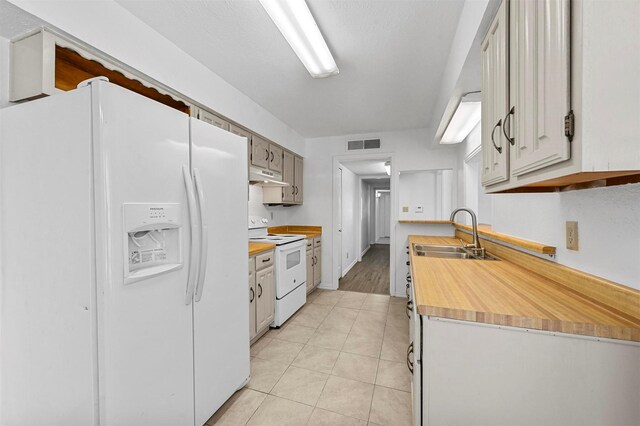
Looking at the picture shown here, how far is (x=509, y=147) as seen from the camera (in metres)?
1.03

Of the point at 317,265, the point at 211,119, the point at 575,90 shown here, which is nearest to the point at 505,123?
the point at 575,90

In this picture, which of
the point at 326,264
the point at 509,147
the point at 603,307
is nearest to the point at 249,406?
the point at 603,307

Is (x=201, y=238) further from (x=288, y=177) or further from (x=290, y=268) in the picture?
(x=288, y=177)

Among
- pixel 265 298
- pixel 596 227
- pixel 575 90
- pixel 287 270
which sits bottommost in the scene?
pixel 265 298

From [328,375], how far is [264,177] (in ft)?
6.94

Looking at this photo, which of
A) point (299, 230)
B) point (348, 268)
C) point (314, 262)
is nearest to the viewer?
point (314, 262)

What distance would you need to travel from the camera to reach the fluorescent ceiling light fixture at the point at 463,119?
6.78 feet

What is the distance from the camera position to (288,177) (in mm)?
3771

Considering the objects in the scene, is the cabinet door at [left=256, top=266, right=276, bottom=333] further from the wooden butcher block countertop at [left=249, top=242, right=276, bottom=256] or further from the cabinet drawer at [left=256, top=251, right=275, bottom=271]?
the wooden butcher block countertop at [left=249, top=242, right=276, bottom=256]

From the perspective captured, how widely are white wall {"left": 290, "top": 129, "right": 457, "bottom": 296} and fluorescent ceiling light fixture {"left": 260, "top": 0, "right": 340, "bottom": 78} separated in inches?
81.9

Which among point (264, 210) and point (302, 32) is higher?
point (302, 32)

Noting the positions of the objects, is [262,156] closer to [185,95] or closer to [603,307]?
[185,95]

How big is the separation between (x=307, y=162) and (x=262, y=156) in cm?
137

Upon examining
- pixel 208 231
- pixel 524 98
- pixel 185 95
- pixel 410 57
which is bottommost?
pixel 208 231
